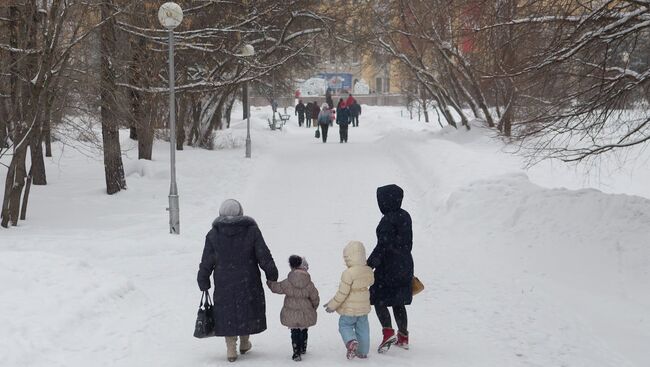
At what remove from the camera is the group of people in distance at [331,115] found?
3303 centimetres

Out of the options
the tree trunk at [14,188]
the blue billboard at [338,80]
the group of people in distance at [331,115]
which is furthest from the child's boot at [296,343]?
the blue billboard at [338,80]

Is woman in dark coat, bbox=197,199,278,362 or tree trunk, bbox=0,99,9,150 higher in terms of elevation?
tree trunk, bbox=0,99,9,150

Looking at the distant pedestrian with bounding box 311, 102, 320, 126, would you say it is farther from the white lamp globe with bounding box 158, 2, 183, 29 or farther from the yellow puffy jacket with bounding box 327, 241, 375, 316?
the yellow puffy jacket with bounding box 327, 241, 375, 316

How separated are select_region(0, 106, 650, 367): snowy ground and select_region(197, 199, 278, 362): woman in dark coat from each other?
396 millimetres

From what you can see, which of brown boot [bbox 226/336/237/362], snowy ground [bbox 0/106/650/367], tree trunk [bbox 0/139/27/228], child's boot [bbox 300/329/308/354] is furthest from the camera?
tree trunk [bbox 0/139/27/228]

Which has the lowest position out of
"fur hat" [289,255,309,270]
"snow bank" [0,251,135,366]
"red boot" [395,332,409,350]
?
"red boot" [395,332,409,350]

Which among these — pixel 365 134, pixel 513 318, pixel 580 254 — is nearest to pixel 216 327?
pixel 513 318

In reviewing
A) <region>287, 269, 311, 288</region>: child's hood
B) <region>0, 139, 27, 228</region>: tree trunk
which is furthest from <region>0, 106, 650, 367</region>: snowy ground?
<region>287, 269, 311, 288</region>: child's hood

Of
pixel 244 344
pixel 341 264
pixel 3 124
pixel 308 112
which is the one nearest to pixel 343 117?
pixel 3 124

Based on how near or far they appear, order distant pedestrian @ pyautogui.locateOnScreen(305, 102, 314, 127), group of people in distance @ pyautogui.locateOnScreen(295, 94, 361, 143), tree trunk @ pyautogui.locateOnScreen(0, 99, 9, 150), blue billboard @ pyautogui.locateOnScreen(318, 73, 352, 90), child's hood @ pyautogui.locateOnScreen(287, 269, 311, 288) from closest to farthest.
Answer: child's hood @ pyautogui.locateOnScreen(287, 269, 311, 288) < tree trunk @ pyautogui.locateOnScreen(0, 99, 9, 150) < group of people in distance @ pyautogui.locateOnScreen(295, 94, 361, 143) < distant pedestrian @ pyautogui.locateOnScreen(305, 102, 314, 127) < blue billboard @ pyautogui.locateOnScreen(318, 73, 352, 90)

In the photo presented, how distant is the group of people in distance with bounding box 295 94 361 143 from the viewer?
33031 millimetres

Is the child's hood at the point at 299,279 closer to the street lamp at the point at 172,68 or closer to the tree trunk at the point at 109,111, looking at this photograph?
the street lamp at the point at 172,68

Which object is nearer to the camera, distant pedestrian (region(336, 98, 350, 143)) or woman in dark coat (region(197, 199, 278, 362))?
woman in dark coat (region(197, 199, 278, 362))

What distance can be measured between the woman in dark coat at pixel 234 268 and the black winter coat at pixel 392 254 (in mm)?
1005
